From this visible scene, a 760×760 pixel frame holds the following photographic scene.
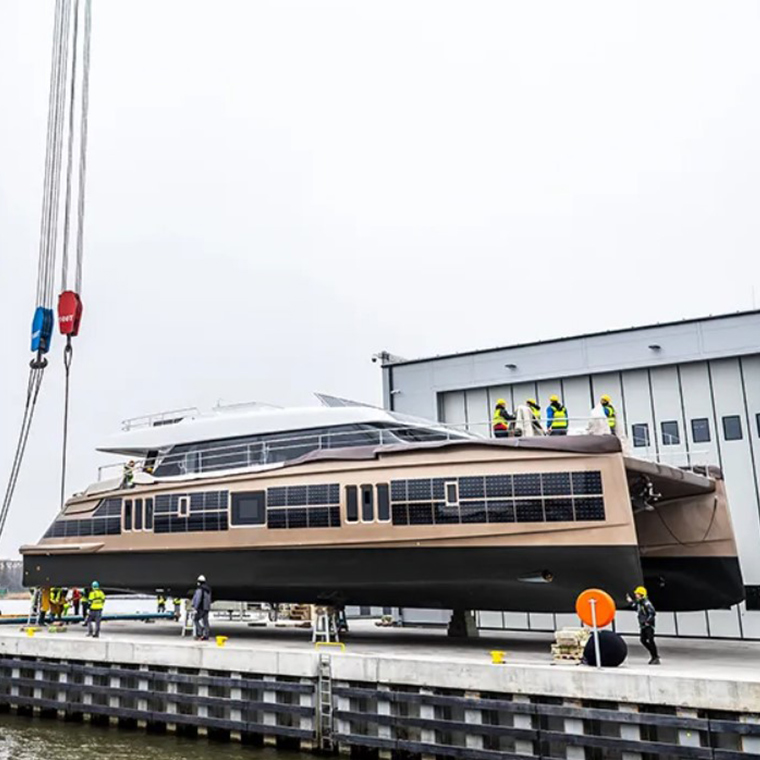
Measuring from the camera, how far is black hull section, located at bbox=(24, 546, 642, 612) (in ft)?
45.2

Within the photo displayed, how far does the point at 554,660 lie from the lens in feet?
39.3

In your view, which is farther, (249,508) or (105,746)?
(249,508)

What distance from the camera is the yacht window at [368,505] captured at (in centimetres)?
1542

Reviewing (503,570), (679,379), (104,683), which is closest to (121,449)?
(104,683)

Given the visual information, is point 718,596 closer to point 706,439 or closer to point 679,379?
point 706,439

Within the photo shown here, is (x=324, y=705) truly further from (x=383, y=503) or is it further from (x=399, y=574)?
(x=383, y=503)

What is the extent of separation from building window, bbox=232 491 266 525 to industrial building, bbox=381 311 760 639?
4662 millimetres

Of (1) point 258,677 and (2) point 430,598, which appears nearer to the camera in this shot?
(1) point 258,677

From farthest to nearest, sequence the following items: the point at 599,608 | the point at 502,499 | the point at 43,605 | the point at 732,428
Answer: the point at 43,605 < the point at 732,428 < the point at 502,499 < the point at 599,608

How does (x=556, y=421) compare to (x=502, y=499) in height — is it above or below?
above

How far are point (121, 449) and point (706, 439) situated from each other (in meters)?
14.6

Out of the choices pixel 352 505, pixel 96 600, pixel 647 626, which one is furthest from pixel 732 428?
pixel 96 600

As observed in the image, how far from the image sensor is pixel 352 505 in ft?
51.2

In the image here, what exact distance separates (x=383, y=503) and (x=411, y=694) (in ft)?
14.7
